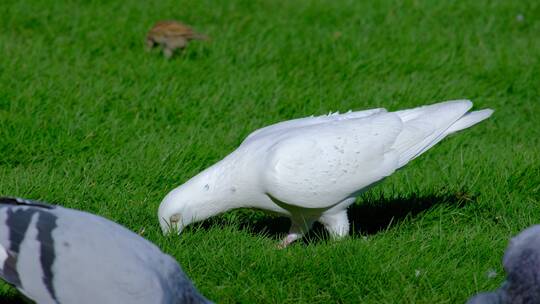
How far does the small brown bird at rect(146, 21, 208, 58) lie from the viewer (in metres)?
7.39

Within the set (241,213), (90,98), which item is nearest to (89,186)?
(241,213)

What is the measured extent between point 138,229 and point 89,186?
0.61 metres

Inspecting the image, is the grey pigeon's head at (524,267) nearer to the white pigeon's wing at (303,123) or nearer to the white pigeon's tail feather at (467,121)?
the white pigeon's tail feather at (467,121)

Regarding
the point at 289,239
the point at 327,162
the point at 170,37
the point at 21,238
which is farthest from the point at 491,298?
the point at 170,37

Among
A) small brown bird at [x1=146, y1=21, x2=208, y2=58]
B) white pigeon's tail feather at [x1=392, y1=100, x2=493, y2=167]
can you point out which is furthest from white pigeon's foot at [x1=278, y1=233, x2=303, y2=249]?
small brown bird at [x1=146, y1=21, x2=208, y2=58]

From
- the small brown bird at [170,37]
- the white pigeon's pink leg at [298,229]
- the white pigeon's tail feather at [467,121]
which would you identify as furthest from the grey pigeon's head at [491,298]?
the small brown bird at [170,37]

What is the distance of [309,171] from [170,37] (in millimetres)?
2948

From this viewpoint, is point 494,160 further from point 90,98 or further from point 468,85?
point 90,98

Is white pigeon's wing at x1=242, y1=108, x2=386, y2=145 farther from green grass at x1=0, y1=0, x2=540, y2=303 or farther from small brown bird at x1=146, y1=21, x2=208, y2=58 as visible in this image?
small brown bird at x1=146, y1=21, x2=208, y2=58

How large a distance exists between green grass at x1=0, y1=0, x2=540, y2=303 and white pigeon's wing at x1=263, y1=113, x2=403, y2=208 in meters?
0.26

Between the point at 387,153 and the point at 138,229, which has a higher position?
the point at 387,153

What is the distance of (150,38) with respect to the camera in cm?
745

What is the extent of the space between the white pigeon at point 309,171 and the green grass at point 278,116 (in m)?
0.15

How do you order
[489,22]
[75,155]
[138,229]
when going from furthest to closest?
[489,22], [75,155], [138,229]
